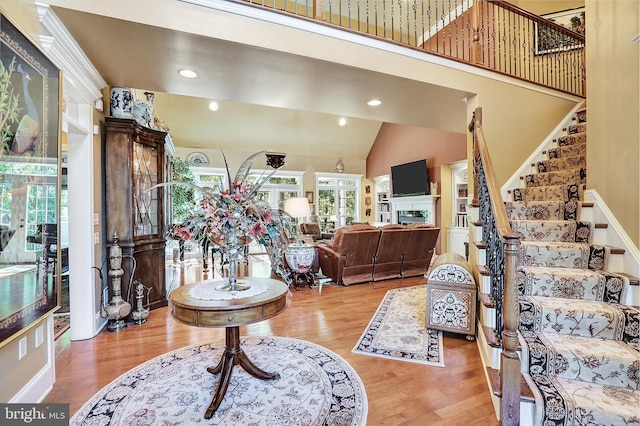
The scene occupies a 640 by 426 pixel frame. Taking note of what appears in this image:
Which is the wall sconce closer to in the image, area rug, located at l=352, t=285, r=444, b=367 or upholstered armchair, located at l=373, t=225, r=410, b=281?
upholstered armchair, located at l=373, t=225, r=410, b=281

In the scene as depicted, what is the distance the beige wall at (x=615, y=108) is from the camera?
237 centimetres

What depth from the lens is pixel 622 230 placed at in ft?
8.00

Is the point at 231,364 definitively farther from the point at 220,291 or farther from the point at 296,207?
the point at 296,207

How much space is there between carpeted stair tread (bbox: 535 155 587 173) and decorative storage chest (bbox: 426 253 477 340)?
1.94m

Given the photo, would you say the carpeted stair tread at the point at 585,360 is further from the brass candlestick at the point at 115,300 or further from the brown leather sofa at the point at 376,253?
the brass candlestick at the point at 115,300

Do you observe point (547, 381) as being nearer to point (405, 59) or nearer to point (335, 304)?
point (335, 304)

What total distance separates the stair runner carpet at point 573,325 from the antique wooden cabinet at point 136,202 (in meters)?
3.71

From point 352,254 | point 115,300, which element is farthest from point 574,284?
point 115,300

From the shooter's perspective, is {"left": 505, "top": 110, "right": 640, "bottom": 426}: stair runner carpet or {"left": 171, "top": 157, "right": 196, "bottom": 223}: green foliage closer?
{"left": 505, "top": 110, "right": 640, "bottom": 426}: stair runner carpet

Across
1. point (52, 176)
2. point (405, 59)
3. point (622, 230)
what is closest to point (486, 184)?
point (622, 230)

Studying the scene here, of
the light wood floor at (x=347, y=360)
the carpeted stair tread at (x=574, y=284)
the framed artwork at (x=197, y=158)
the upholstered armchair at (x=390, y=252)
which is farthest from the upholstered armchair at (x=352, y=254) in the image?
the framed artwork at (x=197, y=158)

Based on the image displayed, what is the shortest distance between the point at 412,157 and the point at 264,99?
5900mm

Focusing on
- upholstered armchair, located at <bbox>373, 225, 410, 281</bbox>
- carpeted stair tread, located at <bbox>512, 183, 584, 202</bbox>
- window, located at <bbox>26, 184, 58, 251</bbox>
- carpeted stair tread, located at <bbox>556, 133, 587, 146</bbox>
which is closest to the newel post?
carpeted stair tread, located at <bbox>512, 183, 584, 202</bbox>

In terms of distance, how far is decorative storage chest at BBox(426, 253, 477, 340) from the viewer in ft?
9.55
